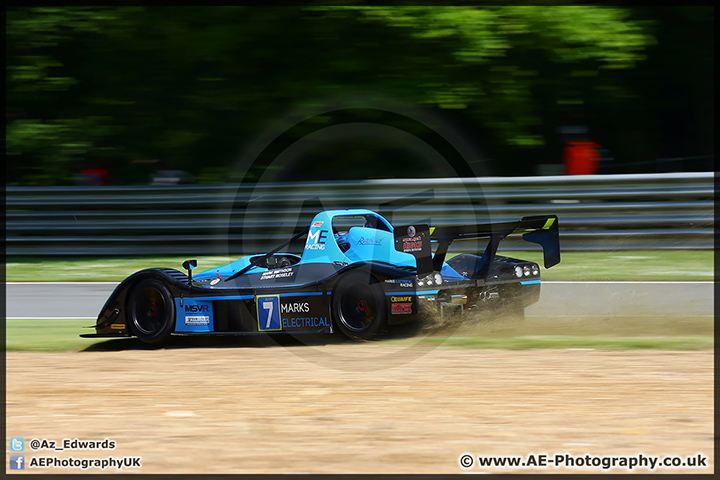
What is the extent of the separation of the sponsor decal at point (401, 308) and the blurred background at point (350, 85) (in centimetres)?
549

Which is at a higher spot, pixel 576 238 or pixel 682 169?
pixel 682 169

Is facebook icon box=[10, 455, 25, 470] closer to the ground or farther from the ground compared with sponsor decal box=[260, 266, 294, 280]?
closer to the ground

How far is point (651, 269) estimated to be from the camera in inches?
397

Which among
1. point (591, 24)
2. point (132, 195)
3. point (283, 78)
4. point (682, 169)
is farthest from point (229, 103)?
point (682, 169)

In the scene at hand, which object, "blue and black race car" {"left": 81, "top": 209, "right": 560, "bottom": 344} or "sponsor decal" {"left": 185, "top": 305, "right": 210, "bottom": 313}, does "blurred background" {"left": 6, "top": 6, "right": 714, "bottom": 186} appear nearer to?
"blue and black race car" {"left": 81, "top": 209, "right": 560, "bottom": 344}

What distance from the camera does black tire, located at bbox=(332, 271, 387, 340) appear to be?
7129mm

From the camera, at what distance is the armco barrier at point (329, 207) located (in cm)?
1057

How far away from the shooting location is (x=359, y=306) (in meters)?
7.28

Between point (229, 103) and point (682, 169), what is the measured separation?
7.22 meters

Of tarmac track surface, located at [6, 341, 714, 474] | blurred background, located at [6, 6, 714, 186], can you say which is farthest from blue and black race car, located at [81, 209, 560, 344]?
blurred background, located at [6, 6, 714, 186]

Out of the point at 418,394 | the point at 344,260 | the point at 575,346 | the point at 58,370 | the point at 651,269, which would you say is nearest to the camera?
the point at 418,394

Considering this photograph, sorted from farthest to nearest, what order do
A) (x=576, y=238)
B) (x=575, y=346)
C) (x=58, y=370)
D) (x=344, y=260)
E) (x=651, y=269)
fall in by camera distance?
(x=576, y=238), (x=651, y=269), (x=344, y=260), (x=575, y=346), (x=58, y=370)

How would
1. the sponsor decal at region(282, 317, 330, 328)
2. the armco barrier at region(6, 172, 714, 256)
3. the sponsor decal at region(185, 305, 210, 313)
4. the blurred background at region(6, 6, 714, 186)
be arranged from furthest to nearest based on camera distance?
the blurred background at region(6, 6, 714, 186)
the armco barrier at region(6, 172, 714, 256)
the sponsor decal at region(185, 305, 210, 313)
the sponsor decal at region(282, 317, 330, 328)

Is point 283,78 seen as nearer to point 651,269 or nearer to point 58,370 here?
point 651,269
